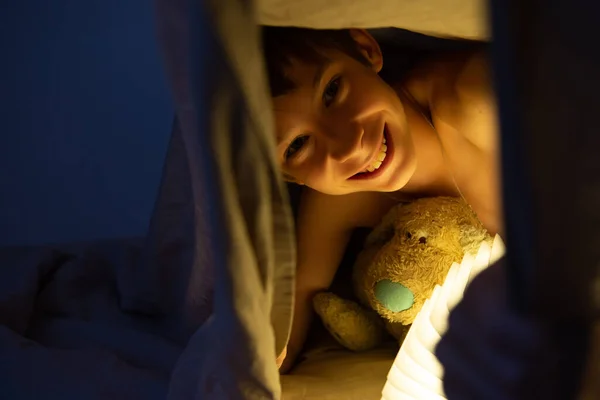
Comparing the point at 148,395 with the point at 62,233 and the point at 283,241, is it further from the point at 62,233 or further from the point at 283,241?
the point at 62,233

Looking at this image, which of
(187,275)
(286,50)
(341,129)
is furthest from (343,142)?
(187,275)

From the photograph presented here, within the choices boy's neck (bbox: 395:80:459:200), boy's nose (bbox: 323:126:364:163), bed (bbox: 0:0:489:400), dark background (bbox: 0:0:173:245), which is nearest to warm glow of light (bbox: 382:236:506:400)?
bed (bbox: 0:0:489:400)

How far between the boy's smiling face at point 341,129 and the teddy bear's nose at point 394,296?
12 centimetres

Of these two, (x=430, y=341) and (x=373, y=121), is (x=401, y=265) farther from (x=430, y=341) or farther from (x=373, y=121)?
(x=430, y=341)

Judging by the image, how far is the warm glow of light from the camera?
1.49 ft

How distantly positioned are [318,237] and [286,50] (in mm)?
333

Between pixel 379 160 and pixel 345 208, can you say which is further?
pixel 345 208

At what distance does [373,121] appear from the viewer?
773 millimetres

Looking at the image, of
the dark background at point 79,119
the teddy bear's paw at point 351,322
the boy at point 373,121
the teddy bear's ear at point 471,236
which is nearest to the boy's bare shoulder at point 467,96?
the boy at point 373,121

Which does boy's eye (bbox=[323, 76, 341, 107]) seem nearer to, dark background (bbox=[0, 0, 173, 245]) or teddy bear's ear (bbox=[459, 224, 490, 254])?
teddy bear's ear (bbox=[459, 224, 490, 254])

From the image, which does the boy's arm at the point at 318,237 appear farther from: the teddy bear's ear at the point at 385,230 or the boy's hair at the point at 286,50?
the boy's hair at the point at 286,50

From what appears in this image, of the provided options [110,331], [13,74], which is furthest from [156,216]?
[13,74]

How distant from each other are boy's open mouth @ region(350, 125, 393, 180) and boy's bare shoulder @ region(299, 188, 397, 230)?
0.15 metres

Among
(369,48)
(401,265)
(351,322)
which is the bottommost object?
(351,322)
